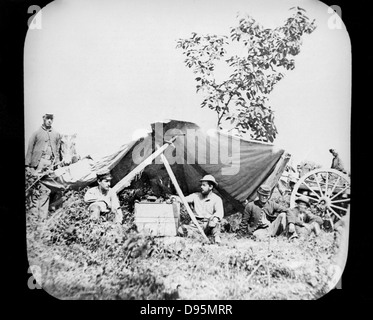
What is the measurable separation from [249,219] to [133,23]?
48.0 inches

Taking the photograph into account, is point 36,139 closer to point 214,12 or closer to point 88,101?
point 88,101

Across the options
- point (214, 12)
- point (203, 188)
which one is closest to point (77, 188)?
point (203, 188)

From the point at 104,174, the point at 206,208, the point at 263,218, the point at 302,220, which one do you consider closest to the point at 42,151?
the point at 104,174

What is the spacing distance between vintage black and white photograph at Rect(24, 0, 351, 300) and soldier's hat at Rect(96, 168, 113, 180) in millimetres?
23

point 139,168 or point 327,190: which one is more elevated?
point 139,168

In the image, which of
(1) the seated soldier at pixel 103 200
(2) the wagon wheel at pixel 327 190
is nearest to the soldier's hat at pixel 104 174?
(1) the seated soldier at pixel 103 200

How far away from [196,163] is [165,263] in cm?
56

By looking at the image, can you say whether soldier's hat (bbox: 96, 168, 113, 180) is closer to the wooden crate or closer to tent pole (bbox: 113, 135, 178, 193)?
tent pole (bbox: 113, 135, 178, 193)

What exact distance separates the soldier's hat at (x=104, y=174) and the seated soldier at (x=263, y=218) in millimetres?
758

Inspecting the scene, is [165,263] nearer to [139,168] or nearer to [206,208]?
[206,208]

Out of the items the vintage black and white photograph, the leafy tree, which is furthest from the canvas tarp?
the leafy tree

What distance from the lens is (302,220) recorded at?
9.50 feet

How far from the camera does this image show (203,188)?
9.49 ft

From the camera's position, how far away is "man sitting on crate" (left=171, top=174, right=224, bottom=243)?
2.89m
